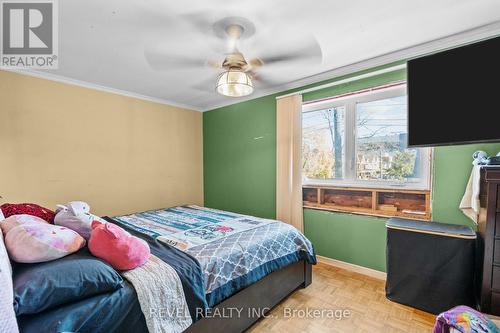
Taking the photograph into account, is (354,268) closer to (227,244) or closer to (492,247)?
(492,247)

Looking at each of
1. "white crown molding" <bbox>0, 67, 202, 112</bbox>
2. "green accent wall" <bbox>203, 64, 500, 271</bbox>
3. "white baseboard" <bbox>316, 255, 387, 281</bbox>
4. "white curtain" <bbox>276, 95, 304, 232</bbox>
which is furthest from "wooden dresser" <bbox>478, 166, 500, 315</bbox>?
"white crown molding" <bbox>0, 67, 202, 112</bbox>

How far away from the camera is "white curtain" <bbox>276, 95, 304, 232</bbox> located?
122 inches

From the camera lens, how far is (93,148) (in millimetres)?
3201

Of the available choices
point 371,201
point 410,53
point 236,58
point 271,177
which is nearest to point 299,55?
point 236,58

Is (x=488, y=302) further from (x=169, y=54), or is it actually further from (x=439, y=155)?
(x=169, y=54)

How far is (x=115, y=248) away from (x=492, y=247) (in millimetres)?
2436

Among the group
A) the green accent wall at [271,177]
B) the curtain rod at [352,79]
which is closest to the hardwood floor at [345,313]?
the green accent wall at [271,177]

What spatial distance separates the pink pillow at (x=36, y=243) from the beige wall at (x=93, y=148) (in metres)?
2.07

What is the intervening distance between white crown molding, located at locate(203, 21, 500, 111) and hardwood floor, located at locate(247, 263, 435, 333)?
2.37 m

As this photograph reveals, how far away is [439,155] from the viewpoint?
2.21 m

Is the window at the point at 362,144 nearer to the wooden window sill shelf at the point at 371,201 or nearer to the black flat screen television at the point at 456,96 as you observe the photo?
the wooden window sill shelf at the point at 371,201

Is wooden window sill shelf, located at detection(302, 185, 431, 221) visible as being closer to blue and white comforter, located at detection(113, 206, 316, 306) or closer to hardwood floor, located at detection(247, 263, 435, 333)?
hardwood floor, located at detection(247, 263, 435, 333)

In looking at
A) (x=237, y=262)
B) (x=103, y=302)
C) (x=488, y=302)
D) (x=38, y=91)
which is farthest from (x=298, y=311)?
(x=38, y=91)

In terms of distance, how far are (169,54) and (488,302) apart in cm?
324
